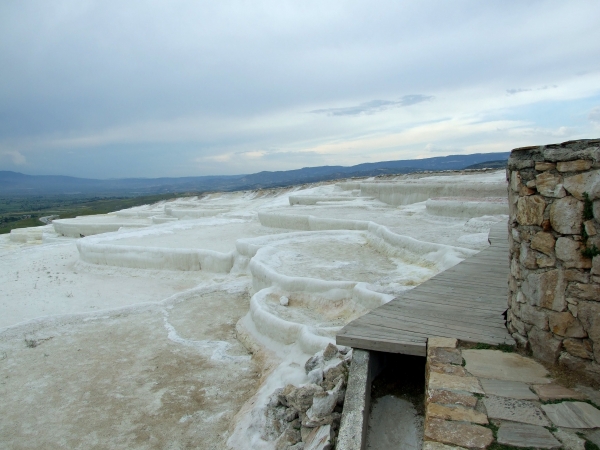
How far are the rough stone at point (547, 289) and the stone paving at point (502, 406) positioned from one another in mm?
379

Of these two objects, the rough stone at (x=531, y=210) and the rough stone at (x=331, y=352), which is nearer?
the rough stone at (x=531, y=210)

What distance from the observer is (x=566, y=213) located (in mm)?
2334

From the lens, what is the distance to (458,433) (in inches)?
79.4

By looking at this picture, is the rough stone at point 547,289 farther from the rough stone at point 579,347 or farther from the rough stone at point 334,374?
the rough stone at point 334,374

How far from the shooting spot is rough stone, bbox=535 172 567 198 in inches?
92.7

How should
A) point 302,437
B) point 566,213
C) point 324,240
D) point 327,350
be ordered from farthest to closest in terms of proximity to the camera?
point 324,240 → point 327,350 → point 302,437 → point 566,213

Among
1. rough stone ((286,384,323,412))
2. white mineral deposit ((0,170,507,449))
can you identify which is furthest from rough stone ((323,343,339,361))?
rough stone ((286,384,323,412))

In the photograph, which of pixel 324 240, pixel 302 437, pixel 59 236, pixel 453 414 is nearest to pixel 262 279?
pixel 324 240

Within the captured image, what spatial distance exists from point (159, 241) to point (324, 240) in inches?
206

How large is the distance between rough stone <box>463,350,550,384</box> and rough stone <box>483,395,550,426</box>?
0.22 m

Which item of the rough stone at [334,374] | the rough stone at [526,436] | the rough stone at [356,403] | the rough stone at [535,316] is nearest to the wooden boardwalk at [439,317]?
the rough stone at [356,403]

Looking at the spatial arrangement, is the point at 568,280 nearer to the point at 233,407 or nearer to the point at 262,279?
the point at 233,407

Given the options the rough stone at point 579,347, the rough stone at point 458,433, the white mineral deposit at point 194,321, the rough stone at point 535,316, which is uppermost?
the rough stone at point 535,316

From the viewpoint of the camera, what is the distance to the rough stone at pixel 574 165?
2240mm
